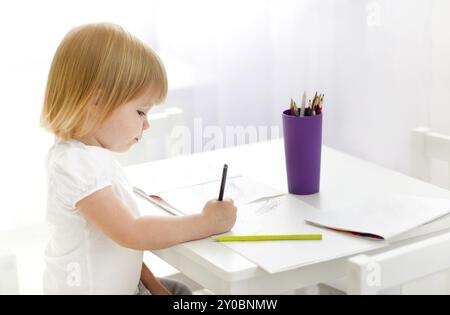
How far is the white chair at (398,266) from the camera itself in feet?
3.13

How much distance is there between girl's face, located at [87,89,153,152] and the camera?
1217 millimetres

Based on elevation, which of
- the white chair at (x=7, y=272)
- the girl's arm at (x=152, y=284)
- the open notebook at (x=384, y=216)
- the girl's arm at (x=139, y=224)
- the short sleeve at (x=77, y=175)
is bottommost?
the girl's arm at (x=152, y=284)

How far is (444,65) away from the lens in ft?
6.02

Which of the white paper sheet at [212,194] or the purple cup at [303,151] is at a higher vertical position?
the purple cup at [303,151]

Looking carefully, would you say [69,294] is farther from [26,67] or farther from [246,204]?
[26,67]

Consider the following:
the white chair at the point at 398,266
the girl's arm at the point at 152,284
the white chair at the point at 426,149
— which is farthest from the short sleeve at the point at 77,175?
the white chair at the point at 426,149

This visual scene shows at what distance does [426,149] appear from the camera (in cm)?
159

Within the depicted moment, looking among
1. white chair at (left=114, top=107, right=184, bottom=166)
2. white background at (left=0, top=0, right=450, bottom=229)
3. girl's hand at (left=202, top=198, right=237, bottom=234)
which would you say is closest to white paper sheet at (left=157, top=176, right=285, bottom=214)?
girl's hand at (left=202, top=198, right=237, bottom=234)

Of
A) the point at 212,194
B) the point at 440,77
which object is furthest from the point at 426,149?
the point at 212,194

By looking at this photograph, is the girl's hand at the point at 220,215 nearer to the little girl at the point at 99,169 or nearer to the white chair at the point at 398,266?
the little girl at the point at 99,169

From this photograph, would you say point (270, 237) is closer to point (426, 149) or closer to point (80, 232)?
point (80, 232)

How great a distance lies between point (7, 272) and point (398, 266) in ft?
1.90

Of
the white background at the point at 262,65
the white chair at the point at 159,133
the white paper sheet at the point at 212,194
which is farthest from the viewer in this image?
the white background at the point at 262,65

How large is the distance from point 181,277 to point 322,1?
82 centimetres
